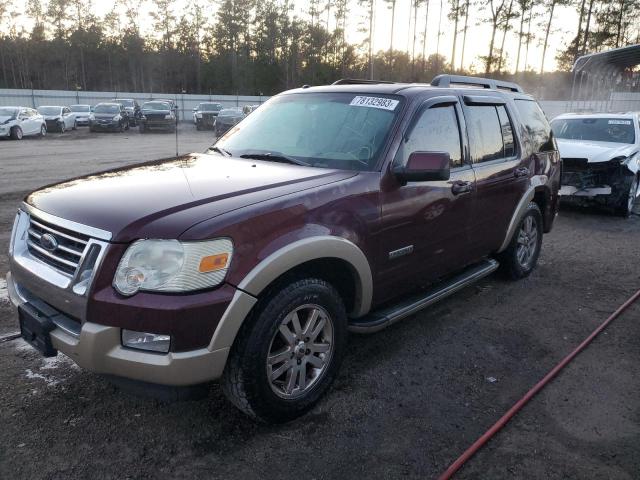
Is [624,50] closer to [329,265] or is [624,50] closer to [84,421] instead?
[329,265]

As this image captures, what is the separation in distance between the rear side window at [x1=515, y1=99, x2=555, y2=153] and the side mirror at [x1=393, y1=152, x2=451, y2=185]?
2254mm

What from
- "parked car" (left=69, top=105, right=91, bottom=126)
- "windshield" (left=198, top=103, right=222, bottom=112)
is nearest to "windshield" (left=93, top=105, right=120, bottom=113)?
"parked car" (left=69, top=105, right=91, bottom=126)

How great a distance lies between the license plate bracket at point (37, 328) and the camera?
2.63 m

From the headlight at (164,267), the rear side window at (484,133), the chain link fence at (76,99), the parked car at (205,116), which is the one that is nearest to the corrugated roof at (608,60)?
the rear side window at (484,133)

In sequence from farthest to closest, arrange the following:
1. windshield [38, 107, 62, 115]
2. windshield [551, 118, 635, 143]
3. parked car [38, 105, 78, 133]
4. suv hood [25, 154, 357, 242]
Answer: windshield [38, 107, 62, 115], parked car [38, 105, 78, 133], windshield [551, 118, 635, 143], suv hood [25, 154, 357, 242]

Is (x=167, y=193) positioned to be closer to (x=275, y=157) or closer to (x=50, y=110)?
(x=275, y=157)

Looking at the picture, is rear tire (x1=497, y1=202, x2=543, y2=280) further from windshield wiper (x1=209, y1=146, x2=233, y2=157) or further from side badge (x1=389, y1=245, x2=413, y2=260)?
windshield wiper (x1=209, y1=146, x2=233, y2=157)

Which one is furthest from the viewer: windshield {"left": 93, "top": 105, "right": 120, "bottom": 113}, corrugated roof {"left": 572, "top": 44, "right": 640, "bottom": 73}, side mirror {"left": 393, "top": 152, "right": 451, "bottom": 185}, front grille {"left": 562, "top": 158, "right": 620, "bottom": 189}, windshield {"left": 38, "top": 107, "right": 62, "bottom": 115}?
windshield {"left": 93, "top": 105, "right": 120, "bottom": 113}

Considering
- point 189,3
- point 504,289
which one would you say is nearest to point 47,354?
point 504,289

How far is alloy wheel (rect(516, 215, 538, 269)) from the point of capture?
Result: 5.35 metres

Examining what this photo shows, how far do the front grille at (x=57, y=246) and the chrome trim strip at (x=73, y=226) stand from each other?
0.07ft

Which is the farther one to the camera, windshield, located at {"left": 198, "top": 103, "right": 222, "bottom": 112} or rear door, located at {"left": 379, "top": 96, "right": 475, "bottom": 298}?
windshield, located at {"left": 198, "top": 103, "right": 222, "bottom": 112}

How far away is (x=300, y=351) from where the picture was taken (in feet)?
9.82

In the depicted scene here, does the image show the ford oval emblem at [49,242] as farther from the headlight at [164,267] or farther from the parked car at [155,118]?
the parked car at [155,118]
